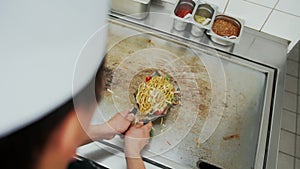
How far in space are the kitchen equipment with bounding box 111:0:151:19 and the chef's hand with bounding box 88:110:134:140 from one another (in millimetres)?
409

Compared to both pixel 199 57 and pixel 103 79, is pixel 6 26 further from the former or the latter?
pixel 199 57

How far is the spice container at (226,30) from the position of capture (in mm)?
932

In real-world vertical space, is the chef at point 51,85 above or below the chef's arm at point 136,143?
above

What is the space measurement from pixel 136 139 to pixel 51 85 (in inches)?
10.5

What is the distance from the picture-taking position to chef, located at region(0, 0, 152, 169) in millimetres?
528

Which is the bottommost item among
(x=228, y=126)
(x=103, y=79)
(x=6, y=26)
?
(x=228, y=126)

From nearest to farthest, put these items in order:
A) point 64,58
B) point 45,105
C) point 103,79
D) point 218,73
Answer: point 45,105
point 64,58
point 103,79
point 218,73

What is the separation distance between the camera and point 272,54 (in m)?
0.98

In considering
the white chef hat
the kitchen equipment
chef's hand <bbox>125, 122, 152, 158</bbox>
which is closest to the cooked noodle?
chef's hand <bbox>125, 122, 152, 158</bbox>

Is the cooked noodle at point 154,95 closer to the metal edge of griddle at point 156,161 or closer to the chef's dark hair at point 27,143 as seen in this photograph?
the metal edge of griddle at point 156,161

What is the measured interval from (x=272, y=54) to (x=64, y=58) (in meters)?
0.69

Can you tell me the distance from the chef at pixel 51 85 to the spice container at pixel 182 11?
0.32 m

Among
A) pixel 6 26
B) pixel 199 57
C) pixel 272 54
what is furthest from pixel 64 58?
pixel 272 54

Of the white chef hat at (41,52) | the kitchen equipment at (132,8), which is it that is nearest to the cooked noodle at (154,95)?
the white chef hat at (41,52)
